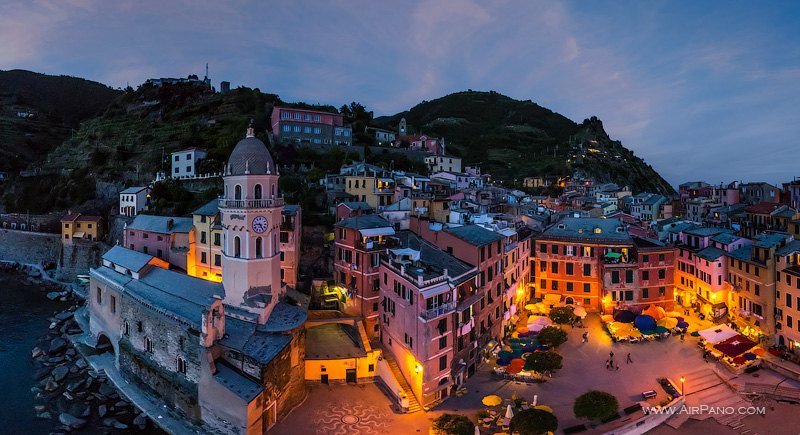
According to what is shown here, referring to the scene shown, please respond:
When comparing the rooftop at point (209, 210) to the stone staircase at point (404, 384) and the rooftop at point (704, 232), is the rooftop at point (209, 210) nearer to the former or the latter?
the stone staircase at point (404, 384)

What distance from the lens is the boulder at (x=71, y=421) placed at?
95.9 ft

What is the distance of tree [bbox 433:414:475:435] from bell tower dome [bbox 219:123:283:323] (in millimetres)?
13501

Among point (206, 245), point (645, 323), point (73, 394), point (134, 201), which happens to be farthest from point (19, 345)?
point (645, 323)

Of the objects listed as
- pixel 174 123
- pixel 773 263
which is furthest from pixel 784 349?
pixel 174 123

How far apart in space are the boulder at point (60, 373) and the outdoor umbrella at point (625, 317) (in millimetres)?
47864

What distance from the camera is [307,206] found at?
50125 mm

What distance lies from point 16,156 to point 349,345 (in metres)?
129

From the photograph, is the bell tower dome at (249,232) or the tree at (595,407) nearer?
the tree at (595,407)

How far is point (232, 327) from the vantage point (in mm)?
29812

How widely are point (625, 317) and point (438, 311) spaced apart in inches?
905

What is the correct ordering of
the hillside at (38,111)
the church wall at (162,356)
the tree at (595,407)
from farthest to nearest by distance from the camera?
1. the hillside at (38,111)
2. the church wall at (162,356)
3. the tree at (595,407)

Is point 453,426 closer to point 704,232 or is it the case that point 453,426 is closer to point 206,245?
point 206,245

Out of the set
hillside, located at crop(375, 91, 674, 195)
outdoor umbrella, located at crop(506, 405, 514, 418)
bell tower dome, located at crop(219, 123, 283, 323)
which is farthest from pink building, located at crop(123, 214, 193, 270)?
hillside, located at crop(375, 91, 674, 195)

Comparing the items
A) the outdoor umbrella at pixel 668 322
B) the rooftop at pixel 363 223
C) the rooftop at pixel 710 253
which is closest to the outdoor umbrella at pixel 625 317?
the outdoor umbrella at pixel 668 322
